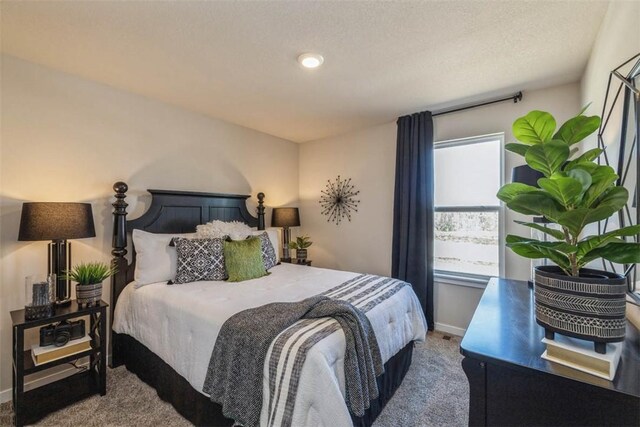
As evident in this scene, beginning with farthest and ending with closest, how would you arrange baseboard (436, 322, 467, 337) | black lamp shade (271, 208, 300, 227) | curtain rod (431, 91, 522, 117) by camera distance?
black lamp shade (271, 208, 300, 227), baseboard (436, 322, 467, 337), curtain rod (431, 91, 522, 117)

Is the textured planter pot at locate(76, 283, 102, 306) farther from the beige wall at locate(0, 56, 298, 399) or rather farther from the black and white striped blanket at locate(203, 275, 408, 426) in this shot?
the black and white striped blanket at locate(203, 275, 408, 426)

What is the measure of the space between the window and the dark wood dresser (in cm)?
199

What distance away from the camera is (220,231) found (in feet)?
9.27

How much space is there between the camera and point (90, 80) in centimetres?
244

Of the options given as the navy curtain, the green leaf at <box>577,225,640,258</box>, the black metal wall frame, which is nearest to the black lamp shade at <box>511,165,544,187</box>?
the black metal wall frame

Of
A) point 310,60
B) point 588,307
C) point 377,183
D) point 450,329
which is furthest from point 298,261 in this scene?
point 588,307

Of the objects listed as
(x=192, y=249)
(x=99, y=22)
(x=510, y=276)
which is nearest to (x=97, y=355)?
(x=192, y=249)

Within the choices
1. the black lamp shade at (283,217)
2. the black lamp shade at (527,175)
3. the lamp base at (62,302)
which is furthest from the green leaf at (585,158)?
the black lamp shade at (283,217)

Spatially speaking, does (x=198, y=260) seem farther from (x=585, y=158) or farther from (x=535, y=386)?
(x=585, y=158)

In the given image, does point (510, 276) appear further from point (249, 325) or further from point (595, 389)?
point (249, 325)

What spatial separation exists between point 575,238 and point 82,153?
3242mm

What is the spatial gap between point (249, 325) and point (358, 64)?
199 cm

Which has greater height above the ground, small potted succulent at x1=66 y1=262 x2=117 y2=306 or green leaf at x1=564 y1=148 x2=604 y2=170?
green leaf at x1=564 y1=148 x2=604 y2=170

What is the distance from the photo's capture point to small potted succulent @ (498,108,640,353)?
2.53 ft
